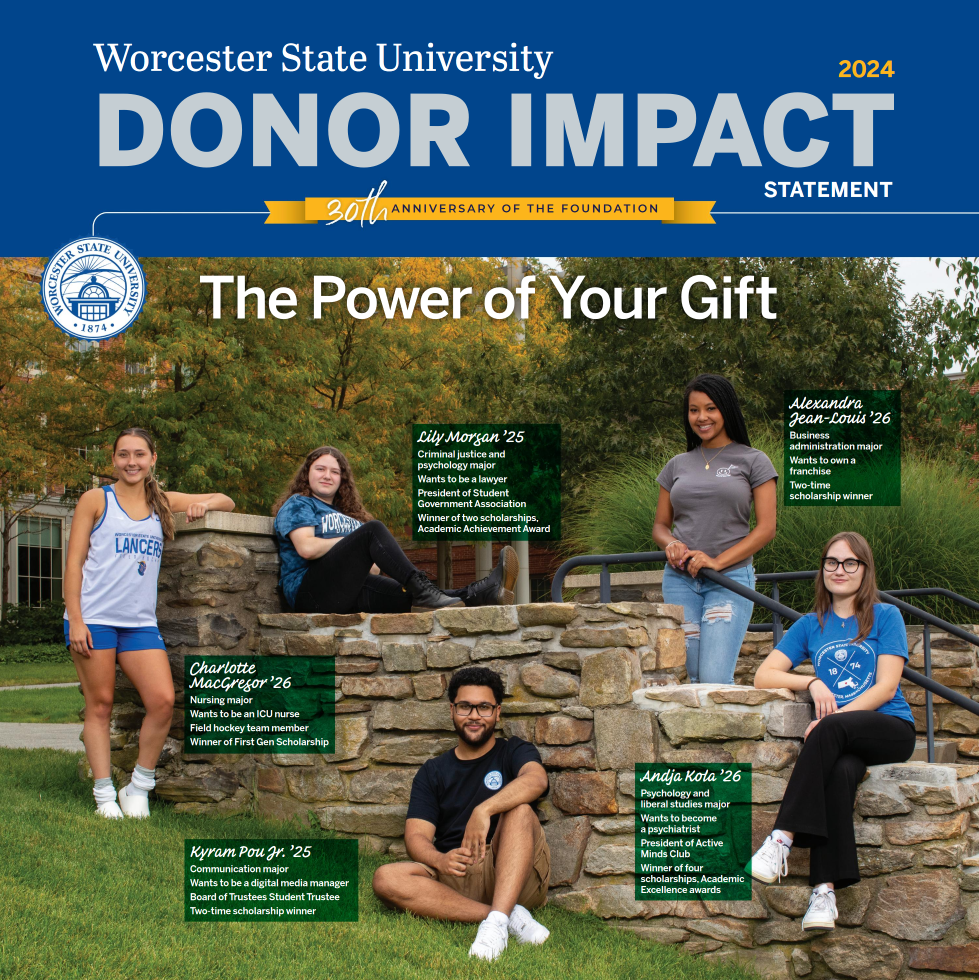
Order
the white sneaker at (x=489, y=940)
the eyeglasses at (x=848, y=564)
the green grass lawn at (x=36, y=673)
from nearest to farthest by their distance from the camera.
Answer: the white sneaker at (x=489, y=940)
the eyeglasses at (x=848, y=564)
the green grass lawn at (x=36, y=673)

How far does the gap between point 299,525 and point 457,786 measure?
1706 mm

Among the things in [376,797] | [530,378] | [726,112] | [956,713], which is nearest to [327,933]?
[376,797]

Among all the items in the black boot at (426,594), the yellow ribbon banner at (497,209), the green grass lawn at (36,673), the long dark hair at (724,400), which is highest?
the yellow ribbon banner at (497,209)

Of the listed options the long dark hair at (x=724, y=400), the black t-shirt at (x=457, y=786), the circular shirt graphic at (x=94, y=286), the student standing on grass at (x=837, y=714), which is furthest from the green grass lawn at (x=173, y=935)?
the circular shirt graphic at (x=94, y=286)

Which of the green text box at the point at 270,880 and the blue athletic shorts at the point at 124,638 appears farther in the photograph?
the blue athletic shorts at the point at 124,638

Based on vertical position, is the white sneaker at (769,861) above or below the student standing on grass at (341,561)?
below

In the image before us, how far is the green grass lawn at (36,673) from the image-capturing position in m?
15.8

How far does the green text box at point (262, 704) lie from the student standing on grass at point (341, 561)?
1.19 ft

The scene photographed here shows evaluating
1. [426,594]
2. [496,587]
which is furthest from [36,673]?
[496,587]

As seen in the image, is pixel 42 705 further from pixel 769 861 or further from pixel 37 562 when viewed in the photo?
pixel 37 562

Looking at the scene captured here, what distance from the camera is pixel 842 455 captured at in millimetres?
9875

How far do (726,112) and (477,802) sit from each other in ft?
15.0

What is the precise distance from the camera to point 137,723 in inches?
232

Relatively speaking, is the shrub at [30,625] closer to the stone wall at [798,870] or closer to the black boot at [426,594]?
the black boot at [426,594]
